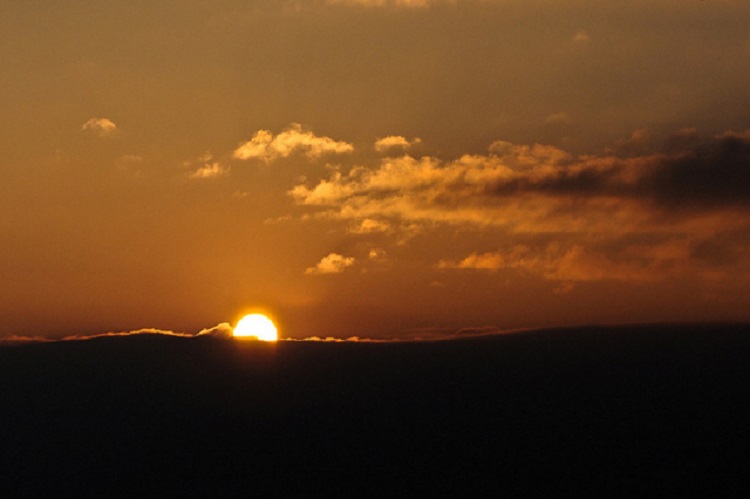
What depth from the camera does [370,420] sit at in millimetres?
99062

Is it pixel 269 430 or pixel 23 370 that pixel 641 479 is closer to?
pixel 269 430

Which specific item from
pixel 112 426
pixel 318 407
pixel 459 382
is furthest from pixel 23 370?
pixel 459 382

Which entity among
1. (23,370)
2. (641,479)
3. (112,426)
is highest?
(23,370)

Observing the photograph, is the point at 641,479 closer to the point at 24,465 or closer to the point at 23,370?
the point at 24,465

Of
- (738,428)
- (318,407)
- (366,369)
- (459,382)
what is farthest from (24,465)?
(738,428)

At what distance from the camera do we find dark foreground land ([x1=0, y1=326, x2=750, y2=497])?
8700cm

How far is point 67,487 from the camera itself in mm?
84000

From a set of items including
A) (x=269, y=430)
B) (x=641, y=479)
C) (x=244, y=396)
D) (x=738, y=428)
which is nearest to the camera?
(x=641, y=479)

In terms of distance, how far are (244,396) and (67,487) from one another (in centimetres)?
2502

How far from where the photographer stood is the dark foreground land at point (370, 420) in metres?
87.0

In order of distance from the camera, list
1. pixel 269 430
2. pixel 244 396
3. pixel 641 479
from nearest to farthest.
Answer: pixel 641 479
pixel 269 430
pixel 244 396

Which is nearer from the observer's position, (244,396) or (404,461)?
(404,461)

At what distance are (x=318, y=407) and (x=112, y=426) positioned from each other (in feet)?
77.3

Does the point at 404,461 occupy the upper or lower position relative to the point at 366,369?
lower
